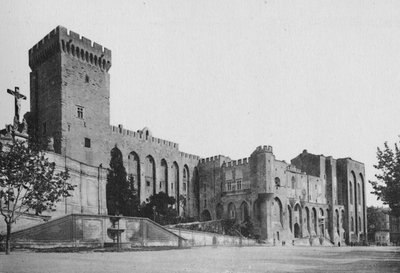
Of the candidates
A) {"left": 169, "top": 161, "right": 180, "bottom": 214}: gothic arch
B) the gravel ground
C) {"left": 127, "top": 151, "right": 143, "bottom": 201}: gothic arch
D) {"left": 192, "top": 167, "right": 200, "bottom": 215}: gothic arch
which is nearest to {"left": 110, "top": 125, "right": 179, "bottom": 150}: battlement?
{"left": 127, "top": 151, "right": 143, "bottom": 201}: gothic arch

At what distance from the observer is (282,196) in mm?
59000

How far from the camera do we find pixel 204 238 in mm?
40938

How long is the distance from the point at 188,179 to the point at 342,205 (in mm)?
25482

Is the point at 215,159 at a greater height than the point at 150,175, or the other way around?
the point at 215,159

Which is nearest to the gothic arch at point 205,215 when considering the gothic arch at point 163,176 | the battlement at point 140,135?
the gothic arch at point 163,176

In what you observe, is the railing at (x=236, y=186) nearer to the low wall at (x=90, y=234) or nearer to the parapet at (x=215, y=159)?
the parapet at (x=215, y=159)

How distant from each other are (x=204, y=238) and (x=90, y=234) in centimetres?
1361

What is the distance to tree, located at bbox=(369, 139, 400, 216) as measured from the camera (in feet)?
80.4

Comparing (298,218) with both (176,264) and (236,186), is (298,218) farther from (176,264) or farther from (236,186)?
(176,264)

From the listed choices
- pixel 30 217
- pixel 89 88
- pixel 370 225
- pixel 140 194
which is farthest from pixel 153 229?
pixel 370 225

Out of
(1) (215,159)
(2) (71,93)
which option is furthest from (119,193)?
(1) (215,159)

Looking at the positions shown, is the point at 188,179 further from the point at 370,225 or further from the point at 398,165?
the point at 370,225

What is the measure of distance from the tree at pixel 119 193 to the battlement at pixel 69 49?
9.99 m

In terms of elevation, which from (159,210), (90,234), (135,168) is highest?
(135,168)
